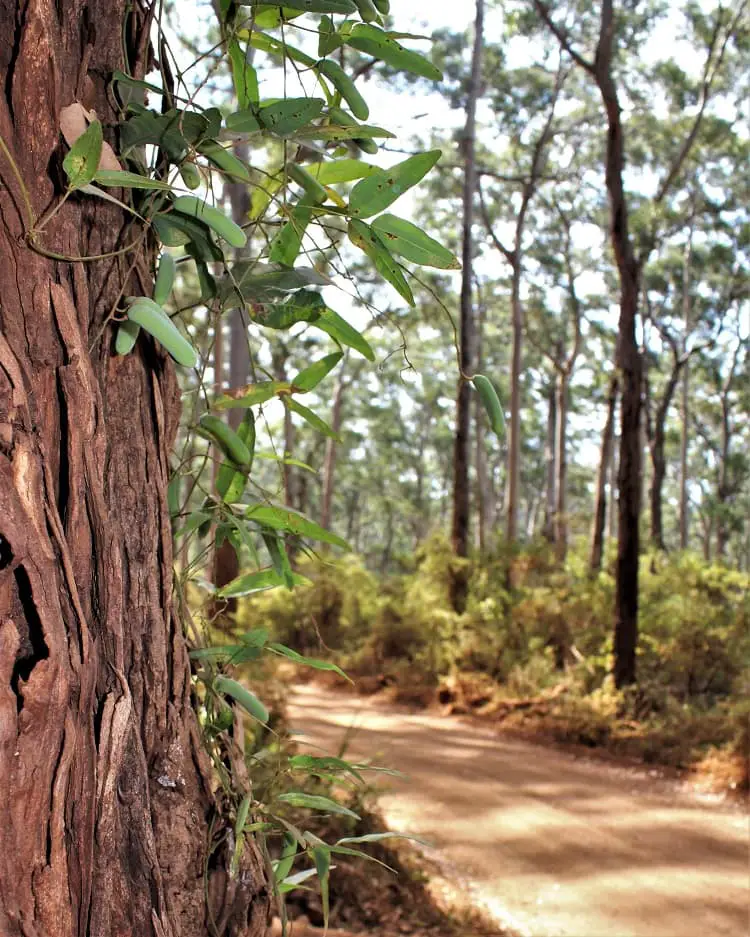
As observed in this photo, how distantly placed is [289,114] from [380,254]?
6.2 inches

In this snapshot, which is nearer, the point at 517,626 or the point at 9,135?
the point at 9,135

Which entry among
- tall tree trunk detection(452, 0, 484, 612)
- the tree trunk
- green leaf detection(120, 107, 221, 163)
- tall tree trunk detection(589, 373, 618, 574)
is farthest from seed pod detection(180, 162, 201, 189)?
tall tree trunk detection(589, 373, 618, 574)

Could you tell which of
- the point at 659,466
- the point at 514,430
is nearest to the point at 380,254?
the point at 514,430

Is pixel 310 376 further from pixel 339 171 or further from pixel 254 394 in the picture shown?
pixel 339 171

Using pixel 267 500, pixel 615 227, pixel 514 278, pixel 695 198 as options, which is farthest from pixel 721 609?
pixel 695 198

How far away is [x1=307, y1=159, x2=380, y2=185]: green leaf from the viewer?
0.91m

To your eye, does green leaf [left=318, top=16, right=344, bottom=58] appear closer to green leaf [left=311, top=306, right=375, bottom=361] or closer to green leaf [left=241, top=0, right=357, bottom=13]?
green leaf [left=241, top=0, right=357, bottom=13]

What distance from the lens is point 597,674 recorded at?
25.6ft

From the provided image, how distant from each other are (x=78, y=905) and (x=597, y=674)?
24.6ft

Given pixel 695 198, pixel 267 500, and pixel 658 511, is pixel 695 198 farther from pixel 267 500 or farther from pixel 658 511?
pixel 267 500

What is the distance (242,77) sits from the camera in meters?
0.92

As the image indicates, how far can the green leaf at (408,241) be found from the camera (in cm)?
86

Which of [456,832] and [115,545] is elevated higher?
[115,545]

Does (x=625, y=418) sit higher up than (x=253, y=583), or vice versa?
(x=625, y=418)
